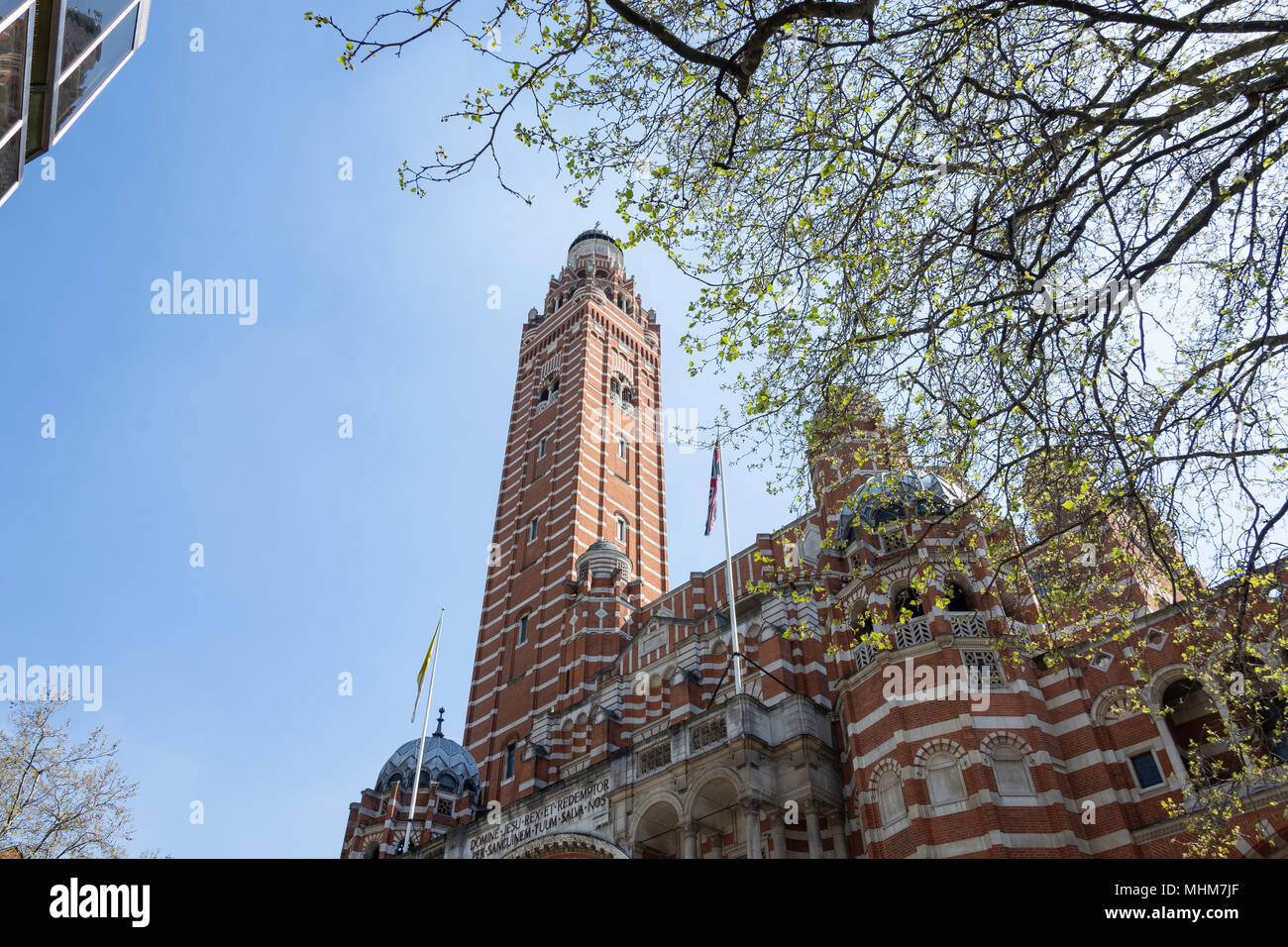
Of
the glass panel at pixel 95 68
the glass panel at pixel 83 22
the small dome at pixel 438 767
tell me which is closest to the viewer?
the glass panel at pixel 83 22

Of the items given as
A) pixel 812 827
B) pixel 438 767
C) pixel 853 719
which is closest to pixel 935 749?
pixel 853 719

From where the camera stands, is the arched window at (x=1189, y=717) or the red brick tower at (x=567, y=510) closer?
the arched window at (x=1189, y=717)

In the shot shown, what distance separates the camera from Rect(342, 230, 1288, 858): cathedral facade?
19.5 m

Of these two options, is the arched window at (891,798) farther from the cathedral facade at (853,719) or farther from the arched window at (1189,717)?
the arched window at (1189,717)

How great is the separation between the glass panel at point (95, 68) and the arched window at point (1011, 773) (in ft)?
75.3

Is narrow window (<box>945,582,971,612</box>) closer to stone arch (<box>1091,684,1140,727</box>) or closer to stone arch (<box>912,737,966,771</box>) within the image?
stone arch (<box>1091,684,1140,727</box>)

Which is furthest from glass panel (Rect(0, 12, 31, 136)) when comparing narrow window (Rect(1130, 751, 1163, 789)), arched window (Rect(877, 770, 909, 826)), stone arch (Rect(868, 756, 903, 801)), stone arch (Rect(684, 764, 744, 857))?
narrow window (Rect(1130, 751, 1163, 789))

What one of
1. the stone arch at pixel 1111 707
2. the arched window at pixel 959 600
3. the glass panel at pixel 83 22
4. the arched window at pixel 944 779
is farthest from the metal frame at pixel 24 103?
the stone arch at pixel 1111 707

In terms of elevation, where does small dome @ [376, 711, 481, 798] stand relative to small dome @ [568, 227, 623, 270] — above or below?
below

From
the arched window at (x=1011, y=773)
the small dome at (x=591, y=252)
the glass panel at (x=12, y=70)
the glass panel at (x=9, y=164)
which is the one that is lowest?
the arched window at (x=1011, y=773)

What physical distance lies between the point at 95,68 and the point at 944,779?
74.0ft

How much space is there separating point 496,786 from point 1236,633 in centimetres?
3211

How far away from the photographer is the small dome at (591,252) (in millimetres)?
68875

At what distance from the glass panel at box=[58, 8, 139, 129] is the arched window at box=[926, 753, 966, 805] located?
866 inches
